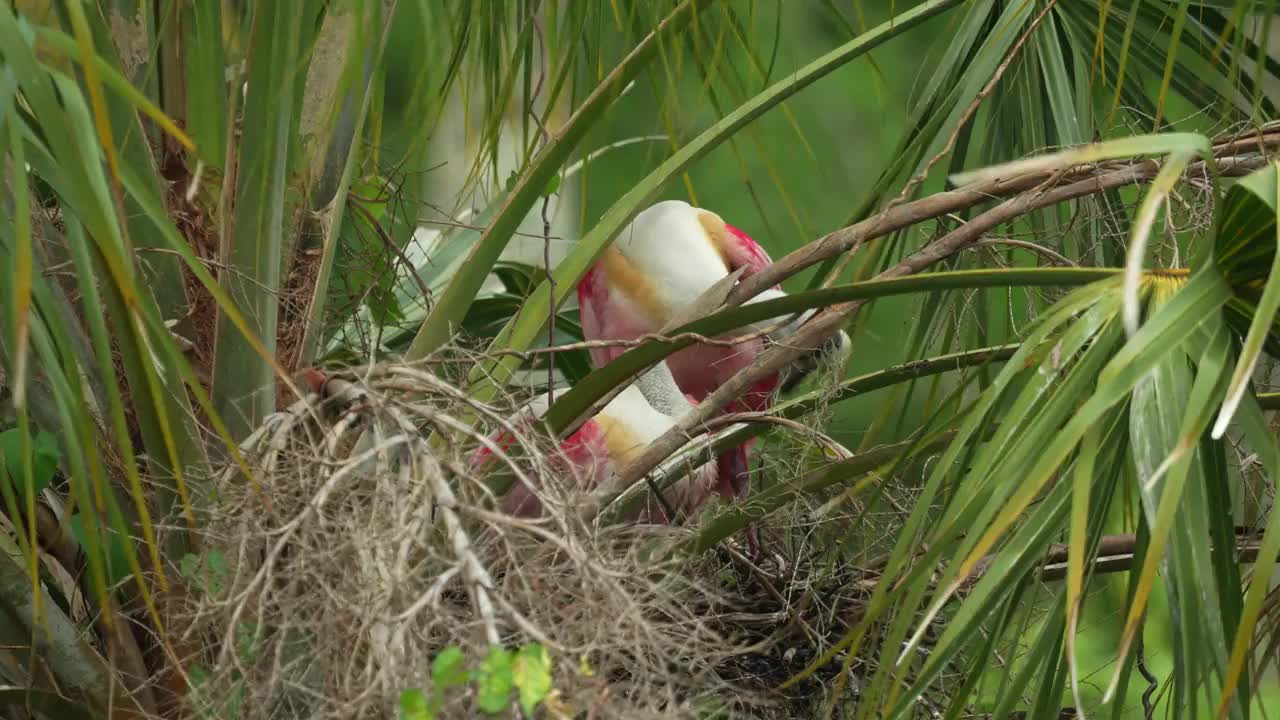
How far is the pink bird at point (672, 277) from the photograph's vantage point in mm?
1234

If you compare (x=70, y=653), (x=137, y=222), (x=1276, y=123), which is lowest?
(x=70, y=653)

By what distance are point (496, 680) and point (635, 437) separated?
2.32 ft

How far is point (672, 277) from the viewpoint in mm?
1236

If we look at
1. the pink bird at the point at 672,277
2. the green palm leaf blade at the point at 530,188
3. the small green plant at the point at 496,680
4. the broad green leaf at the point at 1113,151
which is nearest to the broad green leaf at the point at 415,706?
the small green plant at the point at 496,680

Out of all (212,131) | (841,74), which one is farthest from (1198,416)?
(841,74)

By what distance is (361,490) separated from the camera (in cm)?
61

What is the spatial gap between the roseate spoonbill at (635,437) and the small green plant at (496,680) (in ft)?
1.85

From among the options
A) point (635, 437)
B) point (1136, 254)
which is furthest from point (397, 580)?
point (635, 437)

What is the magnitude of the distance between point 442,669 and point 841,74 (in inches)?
124

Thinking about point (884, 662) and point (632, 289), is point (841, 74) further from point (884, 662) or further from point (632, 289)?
point (884, 662)

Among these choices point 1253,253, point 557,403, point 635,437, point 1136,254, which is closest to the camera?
point 1136,254

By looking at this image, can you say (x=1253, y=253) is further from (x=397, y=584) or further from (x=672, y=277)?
(x=672, y=277)

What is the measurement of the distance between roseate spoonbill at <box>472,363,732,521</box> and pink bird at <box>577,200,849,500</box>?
47 millimetres

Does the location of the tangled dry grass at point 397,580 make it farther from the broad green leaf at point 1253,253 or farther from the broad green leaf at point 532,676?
the broad green leaf at point 1253,253
